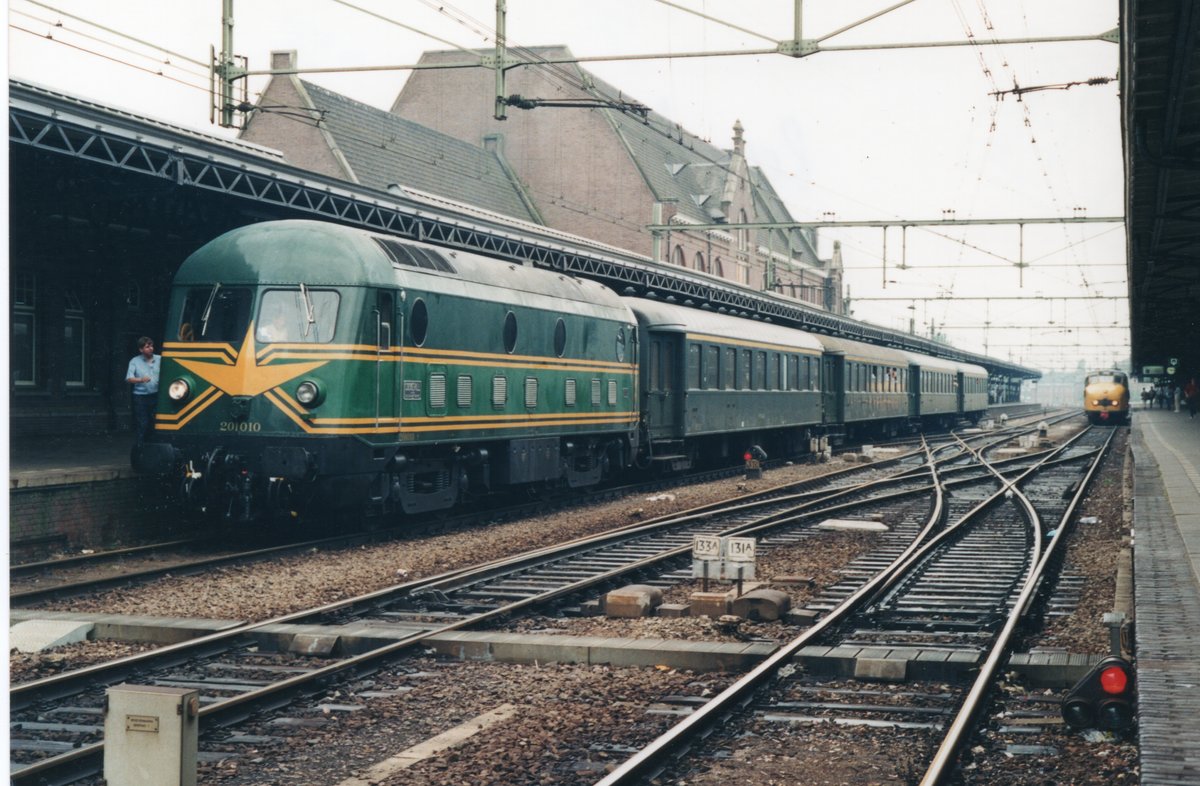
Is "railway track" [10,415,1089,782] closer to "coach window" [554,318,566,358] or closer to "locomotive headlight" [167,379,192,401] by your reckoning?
"coach window" [554,318,566,358]

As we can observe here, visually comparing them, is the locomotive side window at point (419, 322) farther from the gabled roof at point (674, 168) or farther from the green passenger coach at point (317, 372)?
the gabled roof at point (674, 168)

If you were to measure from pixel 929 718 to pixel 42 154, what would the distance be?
11.6 meters

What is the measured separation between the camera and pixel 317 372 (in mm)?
14398

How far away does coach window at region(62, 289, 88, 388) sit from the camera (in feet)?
62.7

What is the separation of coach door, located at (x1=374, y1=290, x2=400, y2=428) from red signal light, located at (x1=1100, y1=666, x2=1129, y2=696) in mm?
9249

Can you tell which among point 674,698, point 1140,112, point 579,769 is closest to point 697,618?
point 674,698

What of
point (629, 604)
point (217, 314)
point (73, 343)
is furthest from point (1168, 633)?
point (73, 343)

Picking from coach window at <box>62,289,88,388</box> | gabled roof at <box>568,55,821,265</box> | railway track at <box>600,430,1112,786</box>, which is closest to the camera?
railway track at <box>600,430,1112,786</box>

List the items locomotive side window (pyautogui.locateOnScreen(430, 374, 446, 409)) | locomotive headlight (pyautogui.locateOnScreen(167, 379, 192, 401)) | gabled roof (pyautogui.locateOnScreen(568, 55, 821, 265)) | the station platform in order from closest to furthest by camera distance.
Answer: the station platform
locomotive headlight (pyautogui.locateOnScreen(167, 379, 192, 401))
locomotive side window (pyautogui.locateOnScreen(430, 374, 446, 409))
gabled roof (pyautogui.locateOnScreen(568, 55, 821, 265))

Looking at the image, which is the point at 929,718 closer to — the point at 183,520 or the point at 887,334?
the point at 183,520

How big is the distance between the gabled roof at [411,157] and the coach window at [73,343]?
2161cm

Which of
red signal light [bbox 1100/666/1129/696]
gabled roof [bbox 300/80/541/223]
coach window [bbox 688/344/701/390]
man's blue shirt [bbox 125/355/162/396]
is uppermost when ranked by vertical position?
gabled roof [bbox 300/80/541/223]

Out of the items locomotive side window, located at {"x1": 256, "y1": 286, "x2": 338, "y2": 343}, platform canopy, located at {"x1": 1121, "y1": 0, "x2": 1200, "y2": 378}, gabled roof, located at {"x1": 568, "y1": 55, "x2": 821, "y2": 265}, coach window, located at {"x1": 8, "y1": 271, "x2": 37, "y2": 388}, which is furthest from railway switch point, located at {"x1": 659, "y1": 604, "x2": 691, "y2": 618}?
gabled roof, located at {"x1": 568, "y1": 55, "x2": 821, "y2": 265}

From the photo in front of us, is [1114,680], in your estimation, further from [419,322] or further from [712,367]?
[712,367]
